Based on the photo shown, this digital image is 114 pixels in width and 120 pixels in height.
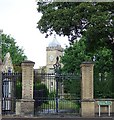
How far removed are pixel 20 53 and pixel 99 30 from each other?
41243mm

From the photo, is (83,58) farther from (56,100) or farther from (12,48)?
(56,100)

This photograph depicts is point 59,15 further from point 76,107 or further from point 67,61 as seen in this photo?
point 67,61

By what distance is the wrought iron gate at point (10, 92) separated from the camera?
85.1 ft

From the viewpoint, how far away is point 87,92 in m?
25.5

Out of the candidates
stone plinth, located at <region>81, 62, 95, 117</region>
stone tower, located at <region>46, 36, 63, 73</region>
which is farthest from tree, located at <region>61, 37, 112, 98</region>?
stone tower, located at <region>46, 36, 63, 73</region>

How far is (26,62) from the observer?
2562 cm

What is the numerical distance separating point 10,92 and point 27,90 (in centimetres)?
193

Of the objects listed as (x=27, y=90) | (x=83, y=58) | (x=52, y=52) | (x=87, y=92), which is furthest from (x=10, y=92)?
(x=52, y=52)

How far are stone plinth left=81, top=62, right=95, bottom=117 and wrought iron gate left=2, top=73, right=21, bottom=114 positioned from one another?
402cm

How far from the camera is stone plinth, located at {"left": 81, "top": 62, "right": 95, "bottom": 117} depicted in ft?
82.9

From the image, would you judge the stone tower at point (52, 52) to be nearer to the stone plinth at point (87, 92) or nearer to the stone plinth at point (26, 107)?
the stone plinth at point (87, 92)

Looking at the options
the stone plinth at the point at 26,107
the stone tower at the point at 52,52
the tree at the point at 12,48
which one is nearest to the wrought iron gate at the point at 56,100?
the stone plinth at the point at 26,107

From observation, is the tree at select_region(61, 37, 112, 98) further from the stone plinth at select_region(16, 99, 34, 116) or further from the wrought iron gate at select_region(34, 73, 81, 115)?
the stone plinth at select_region(16, 99, 34, 116)

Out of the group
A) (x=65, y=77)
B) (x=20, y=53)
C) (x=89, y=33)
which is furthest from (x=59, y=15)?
(x=20, y=53)
